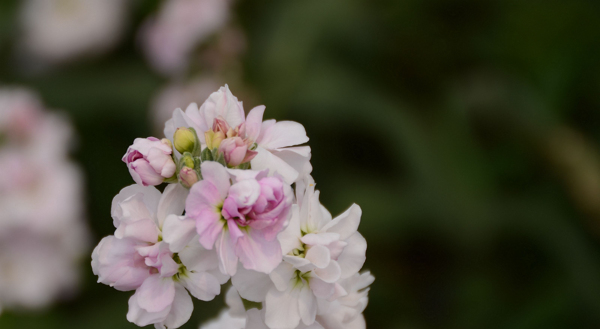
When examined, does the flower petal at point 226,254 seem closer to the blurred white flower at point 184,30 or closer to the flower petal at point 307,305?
the flower petal at point 307,305

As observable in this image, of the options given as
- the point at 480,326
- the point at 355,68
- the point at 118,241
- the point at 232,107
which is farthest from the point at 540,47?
Answer: the point at 118,241

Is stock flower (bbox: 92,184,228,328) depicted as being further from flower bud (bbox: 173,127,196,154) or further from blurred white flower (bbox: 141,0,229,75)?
blurred white flower (bbox: 141,0,229,75)

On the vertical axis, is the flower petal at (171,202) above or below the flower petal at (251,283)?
above

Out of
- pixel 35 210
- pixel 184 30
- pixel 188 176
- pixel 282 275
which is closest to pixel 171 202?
pixel 188 176

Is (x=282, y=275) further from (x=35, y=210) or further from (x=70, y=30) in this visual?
(x=70, y=30)

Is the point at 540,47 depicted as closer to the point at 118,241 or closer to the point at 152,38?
the point at 152,38

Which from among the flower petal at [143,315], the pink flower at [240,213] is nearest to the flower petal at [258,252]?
the pink flower at [240,213]

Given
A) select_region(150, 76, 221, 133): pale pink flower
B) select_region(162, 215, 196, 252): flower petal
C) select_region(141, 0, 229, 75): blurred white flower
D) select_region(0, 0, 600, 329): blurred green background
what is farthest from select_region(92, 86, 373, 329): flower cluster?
select_region(141, 0, 229, 75): blurred white flower
